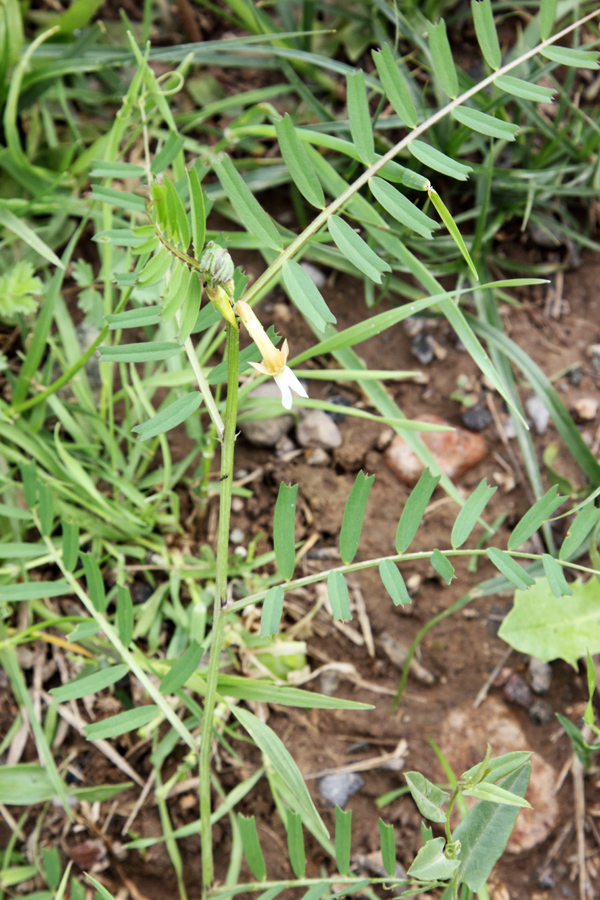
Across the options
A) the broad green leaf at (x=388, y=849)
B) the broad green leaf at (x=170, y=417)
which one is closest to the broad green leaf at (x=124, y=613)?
the broad green leaf at (x=170, y=417)

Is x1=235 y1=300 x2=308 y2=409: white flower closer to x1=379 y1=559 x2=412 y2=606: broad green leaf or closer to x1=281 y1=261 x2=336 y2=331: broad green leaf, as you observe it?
x1=281 y1=261 x2=336 y2=331: broad green leaf

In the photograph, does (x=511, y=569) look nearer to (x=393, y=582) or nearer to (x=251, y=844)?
(x=393, y=582)

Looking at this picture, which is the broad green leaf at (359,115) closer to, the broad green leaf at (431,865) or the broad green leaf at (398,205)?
the broad green leaf at (398,205)

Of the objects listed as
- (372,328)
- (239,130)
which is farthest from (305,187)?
(239,130)

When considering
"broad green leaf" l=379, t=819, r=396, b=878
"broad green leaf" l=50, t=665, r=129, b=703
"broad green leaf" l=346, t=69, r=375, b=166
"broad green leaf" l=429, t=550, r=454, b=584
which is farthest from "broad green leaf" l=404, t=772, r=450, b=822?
"broad green leaf" l=346, t=69, r=375, b=166

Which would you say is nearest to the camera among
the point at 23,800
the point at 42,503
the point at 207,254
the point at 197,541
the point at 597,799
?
the point at 207,254

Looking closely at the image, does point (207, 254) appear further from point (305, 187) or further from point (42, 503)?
point (42, 503)

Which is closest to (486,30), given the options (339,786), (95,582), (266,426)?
(266,426)

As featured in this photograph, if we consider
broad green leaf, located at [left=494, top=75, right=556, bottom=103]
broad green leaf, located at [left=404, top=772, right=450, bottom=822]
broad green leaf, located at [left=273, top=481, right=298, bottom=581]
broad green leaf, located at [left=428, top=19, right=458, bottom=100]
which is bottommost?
broad green leaf, located at [left=404, top=772, right=450, bottom=822]
